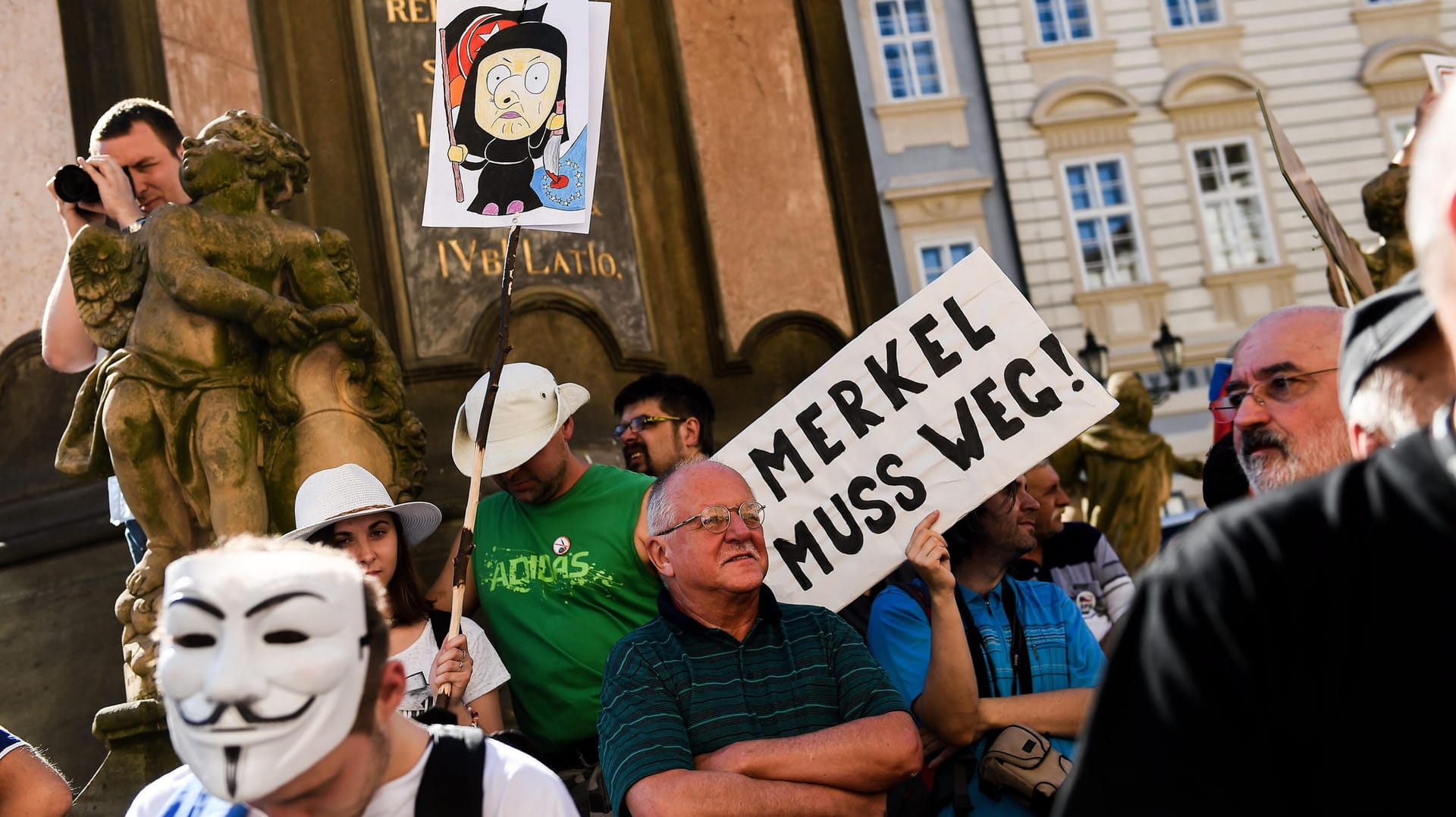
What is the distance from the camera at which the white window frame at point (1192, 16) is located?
35156mm

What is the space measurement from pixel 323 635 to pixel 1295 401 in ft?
7.79

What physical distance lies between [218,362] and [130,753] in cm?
135

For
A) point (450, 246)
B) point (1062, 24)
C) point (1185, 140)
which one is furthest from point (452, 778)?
point (1062, 24)

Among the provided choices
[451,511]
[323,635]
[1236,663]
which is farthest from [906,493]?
[1236,663]

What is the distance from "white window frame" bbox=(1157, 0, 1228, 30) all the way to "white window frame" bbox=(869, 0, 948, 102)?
5007 millimetres

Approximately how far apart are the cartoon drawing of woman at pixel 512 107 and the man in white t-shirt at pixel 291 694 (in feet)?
8.67

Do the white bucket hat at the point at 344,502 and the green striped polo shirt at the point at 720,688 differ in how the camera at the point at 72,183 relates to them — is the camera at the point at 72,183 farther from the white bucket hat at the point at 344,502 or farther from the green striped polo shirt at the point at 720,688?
the green striped polo shirt at the point at 720,688

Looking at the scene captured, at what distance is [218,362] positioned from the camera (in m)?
5.92

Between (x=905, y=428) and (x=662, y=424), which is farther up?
(x=662, y=424)

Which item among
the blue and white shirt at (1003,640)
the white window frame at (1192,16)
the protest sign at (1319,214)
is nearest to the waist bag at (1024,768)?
the blue and white shirt at (1003,640)

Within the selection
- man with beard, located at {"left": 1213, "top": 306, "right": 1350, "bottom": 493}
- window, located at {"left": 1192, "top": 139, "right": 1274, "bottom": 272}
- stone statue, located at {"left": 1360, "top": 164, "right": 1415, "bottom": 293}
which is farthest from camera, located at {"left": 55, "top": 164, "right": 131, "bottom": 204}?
window, located at {"left": 1192, "top": 139, "right": 1274, "bottom": 272}

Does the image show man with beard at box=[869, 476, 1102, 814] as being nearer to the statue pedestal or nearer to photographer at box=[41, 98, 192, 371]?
the statue pedestal

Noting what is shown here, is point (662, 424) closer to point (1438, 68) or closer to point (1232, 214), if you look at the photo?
point (1438, 68)

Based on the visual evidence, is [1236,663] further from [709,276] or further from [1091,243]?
[1091,243]
